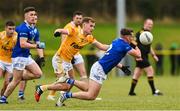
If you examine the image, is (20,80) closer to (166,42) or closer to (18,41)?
(18,41)

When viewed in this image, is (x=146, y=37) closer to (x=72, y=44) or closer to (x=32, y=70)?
(x=72, y=44)

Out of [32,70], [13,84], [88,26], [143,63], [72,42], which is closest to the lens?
[88,26]

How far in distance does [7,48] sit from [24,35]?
5.14ft

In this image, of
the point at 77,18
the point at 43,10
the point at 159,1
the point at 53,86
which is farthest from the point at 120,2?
the point at 159,1

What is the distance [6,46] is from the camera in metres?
18.5

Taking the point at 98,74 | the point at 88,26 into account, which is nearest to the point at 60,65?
the point at 88,26

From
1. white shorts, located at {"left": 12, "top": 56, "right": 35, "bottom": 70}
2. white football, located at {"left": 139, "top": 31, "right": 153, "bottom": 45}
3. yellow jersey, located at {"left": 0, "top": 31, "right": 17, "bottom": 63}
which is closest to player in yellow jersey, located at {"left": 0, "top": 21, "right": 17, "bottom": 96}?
yellow jersey, located at {"left": 0, "top": 31, "right": 17, "bottom": 63}

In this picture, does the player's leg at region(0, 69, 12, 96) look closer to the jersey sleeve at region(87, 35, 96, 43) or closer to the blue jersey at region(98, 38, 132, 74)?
the jersey sleeve at region(87, 35, 96, 43)

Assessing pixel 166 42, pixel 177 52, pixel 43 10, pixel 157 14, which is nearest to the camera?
pixel 177 52

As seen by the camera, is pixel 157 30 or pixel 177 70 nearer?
pixel 177 70

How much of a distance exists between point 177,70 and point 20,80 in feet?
74.5

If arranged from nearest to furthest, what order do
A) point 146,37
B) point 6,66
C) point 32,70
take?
point 32,70
point 6,66
point 146,37

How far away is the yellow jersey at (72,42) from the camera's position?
58.4 ft

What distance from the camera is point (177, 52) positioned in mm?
39375
